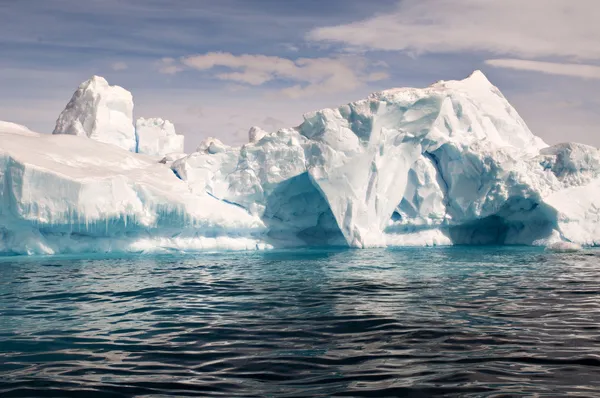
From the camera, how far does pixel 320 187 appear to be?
29.0 metres

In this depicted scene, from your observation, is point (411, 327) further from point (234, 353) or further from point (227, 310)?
point (227, 310)

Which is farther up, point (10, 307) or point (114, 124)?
point (114, 124)

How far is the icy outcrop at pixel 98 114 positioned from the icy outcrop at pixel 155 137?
3894mm

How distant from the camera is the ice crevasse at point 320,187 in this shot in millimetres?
25241

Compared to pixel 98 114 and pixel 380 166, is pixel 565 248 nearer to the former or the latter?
pixel 380 166

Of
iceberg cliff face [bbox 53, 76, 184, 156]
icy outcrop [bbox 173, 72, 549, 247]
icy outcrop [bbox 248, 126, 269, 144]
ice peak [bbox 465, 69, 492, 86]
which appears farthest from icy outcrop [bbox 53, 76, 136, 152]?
ice peak [bbox 465, 69, 492, 86]

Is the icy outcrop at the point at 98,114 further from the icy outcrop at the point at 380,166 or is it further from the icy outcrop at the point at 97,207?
the icy outcrop at the point at 380,166

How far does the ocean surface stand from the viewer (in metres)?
5.22

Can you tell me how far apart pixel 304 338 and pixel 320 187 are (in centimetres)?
2181

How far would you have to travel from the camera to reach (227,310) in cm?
988

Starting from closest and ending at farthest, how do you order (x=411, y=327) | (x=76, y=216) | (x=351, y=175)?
1. (x=411, y=327)
2. (x=76, y=216)
3. (x=351, y=175)

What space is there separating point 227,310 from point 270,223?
20902 mm

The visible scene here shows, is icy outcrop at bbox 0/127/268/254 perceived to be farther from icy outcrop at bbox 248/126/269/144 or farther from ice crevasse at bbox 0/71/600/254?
icy outcrop at bbox 248/126/269/144

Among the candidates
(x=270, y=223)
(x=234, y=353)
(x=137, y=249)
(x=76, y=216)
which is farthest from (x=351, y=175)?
(x=234, y=353)
